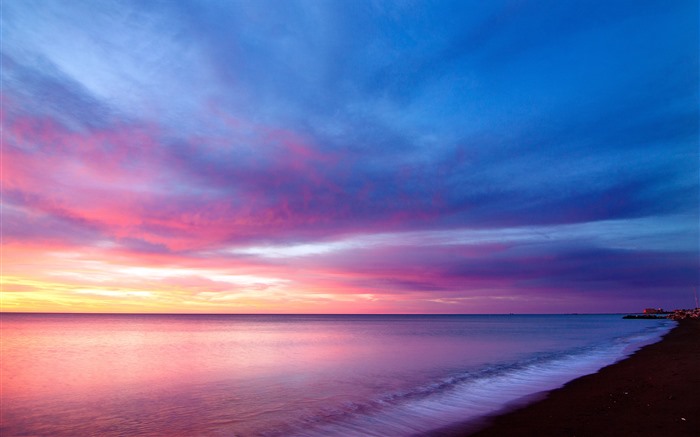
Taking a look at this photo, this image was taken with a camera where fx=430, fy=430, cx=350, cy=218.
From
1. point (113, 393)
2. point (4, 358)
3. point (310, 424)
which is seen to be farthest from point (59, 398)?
point (4, 358)

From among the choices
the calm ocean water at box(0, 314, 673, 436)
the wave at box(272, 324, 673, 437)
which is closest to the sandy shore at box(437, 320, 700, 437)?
the wave at box(272, 324, 673, 437)

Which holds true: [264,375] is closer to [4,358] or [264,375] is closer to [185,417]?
[185,417]

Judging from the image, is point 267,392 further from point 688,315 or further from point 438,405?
point 688,315

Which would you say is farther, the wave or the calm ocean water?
the calm ocean water

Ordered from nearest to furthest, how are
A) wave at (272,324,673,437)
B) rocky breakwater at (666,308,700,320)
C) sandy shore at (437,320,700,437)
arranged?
sandy shore at (437,320,700,437)
wave at (272,324,673,437)
rocky breakwater at (666,308,700,320)

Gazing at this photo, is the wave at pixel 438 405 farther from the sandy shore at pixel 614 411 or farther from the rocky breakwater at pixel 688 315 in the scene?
the rocky breakwater at pixel 688 315

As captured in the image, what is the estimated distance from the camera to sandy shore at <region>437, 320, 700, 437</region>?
12.1 meters

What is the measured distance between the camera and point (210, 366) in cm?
3488

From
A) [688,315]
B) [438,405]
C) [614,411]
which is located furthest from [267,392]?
[688,315]

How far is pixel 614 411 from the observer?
46.8 ft

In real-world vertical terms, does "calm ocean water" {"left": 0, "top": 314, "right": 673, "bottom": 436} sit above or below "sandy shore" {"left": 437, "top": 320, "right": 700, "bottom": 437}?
below

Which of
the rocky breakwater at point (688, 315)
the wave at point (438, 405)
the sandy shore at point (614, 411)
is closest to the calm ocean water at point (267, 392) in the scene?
the wave at point (438, 405)

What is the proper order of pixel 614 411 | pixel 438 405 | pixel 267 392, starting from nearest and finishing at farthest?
pixel 614 411
pixel 438 405
pixel 267 392

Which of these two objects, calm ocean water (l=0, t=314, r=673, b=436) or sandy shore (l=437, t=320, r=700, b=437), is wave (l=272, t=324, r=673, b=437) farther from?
sandy shore (l=437, t=320, r=700, b=437)
